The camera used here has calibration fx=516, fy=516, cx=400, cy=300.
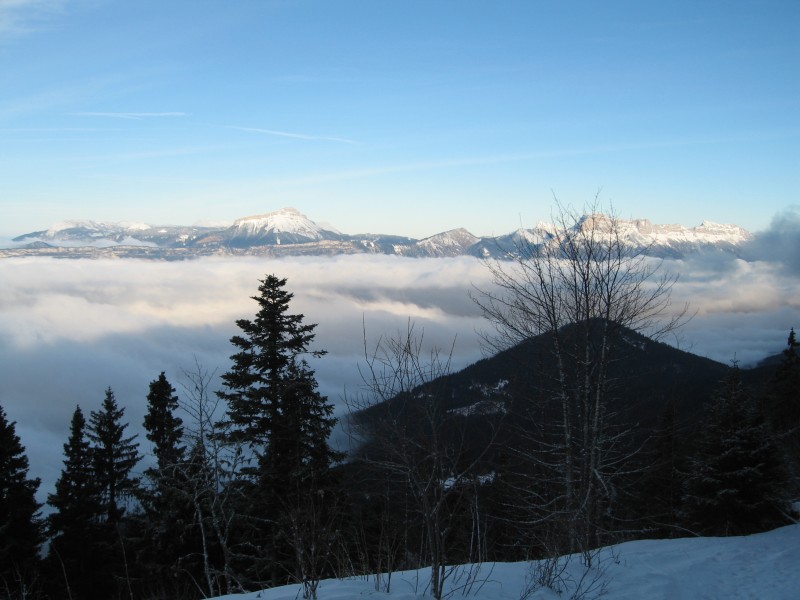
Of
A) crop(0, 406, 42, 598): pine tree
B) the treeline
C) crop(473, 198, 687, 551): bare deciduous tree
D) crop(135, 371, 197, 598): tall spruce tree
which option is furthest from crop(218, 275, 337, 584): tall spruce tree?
crop(0, 406, 42, 598): pine tree

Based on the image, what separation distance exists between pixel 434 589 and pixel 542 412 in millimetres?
4372

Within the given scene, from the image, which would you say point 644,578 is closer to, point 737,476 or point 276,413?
point 737,476

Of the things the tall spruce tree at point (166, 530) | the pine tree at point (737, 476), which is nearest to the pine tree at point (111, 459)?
the tall spruce tree at point (166, 530)

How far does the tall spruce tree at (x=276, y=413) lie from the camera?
1269 cm

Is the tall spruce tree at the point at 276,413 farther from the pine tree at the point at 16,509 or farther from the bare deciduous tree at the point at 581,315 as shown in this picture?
the pine tree at the point at 16,509

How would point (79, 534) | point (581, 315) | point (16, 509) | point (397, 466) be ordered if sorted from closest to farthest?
point (397, 466)
point (581, 315)
point (16, 509)
point (79, 534)

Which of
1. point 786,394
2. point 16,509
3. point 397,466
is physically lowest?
point 16,509

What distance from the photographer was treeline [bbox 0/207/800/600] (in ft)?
17.8

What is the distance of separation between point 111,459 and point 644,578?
71.8 feet

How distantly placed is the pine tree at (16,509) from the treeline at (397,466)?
5cm

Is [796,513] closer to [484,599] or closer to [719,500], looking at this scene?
[719,500]

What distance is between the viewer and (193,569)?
45.8 ft

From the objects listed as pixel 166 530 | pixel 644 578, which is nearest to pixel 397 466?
pixel 644 578

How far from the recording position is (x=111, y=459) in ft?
71.3
